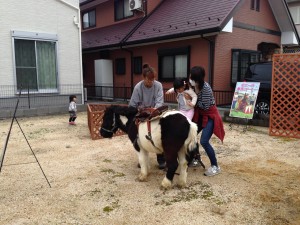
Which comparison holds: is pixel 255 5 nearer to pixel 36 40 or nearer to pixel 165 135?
pixel 36 40

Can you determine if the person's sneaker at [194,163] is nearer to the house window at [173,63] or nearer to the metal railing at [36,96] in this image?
the metal railing at [36,96]

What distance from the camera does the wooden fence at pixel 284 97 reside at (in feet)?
21.4

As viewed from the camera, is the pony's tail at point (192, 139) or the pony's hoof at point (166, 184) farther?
the pony's hoof at point (166, 184)

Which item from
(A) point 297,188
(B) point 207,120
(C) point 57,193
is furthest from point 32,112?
(A) point 297,188

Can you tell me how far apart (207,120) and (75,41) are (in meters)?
9.19

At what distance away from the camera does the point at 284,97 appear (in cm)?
670

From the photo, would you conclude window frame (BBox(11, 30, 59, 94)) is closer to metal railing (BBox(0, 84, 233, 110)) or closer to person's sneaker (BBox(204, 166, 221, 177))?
metal railing (BBox(0, 84, 233, 110))

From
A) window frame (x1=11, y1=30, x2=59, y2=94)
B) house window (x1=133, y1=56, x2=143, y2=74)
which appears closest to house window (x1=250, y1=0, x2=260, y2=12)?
house window (x1=133, y1=56, x2=143, y2=74)

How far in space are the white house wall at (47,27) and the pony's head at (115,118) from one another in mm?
7690

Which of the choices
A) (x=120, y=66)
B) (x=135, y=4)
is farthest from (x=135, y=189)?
(x=135, y=4)

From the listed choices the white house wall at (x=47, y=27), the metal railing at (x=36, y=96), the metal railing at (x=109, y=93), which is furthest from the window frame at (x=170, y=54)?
the metal railing at (x=36, y=96)

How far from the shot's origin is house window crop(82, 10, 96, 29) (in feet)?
59.3

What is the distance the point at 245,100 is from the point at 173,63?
462 cm

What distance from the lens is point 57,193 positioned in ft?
12.2
